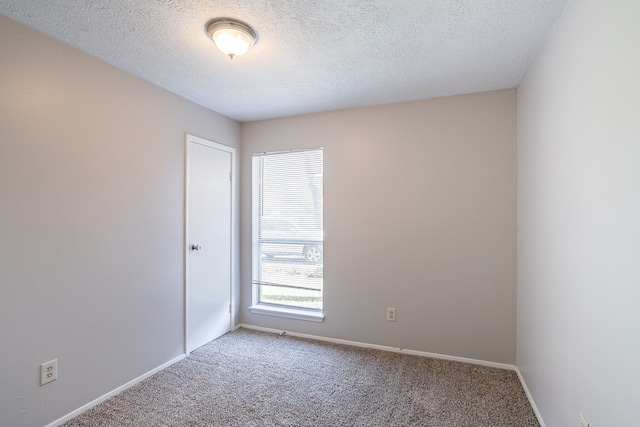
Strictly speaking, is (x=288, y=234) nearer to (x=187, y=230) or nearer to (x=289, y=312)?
(x=289, y=312)

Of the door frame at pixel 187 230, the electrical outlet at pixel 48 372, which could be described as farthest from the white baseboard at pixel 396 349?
the electrical outlet at pixel 48 372

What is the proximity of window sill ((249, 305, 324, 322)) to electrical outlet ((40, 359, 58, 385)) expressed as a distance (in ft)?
6.31

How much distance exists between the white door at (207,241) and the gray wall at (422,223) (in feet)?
2.66

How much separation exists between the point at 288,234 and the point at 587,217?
8.77 feet

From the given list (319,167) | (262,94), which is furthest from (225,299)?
(262,94)

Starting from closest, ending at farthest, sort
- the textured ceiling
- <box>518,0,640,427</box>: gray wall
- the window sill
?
<box>518,0,640,427</box>: gray wall
the textured ceiling
the window sill

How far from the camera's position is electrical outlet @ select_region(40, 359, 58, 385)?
1858 mm

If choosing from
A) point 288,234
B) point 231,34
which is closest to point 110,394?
point 288,234

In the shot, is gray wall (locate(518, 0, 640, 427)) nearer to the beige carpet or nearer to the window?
the beige carpet

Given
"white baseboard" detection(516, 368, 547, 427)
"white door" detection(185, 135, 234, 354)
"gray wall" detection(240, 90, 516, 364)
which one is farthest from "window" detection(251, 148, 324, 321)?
"white baseboard" detection(516, 368, 547, 427)

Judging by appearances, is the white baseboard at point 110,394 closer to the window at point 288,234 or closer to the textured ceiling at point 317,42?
the window at point 288,234

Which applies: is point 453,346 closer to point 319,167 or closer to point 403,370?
point 403,370

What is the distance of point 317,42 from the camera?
77.2 inches

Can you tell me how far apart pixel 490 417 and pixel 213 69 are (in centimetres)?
315
